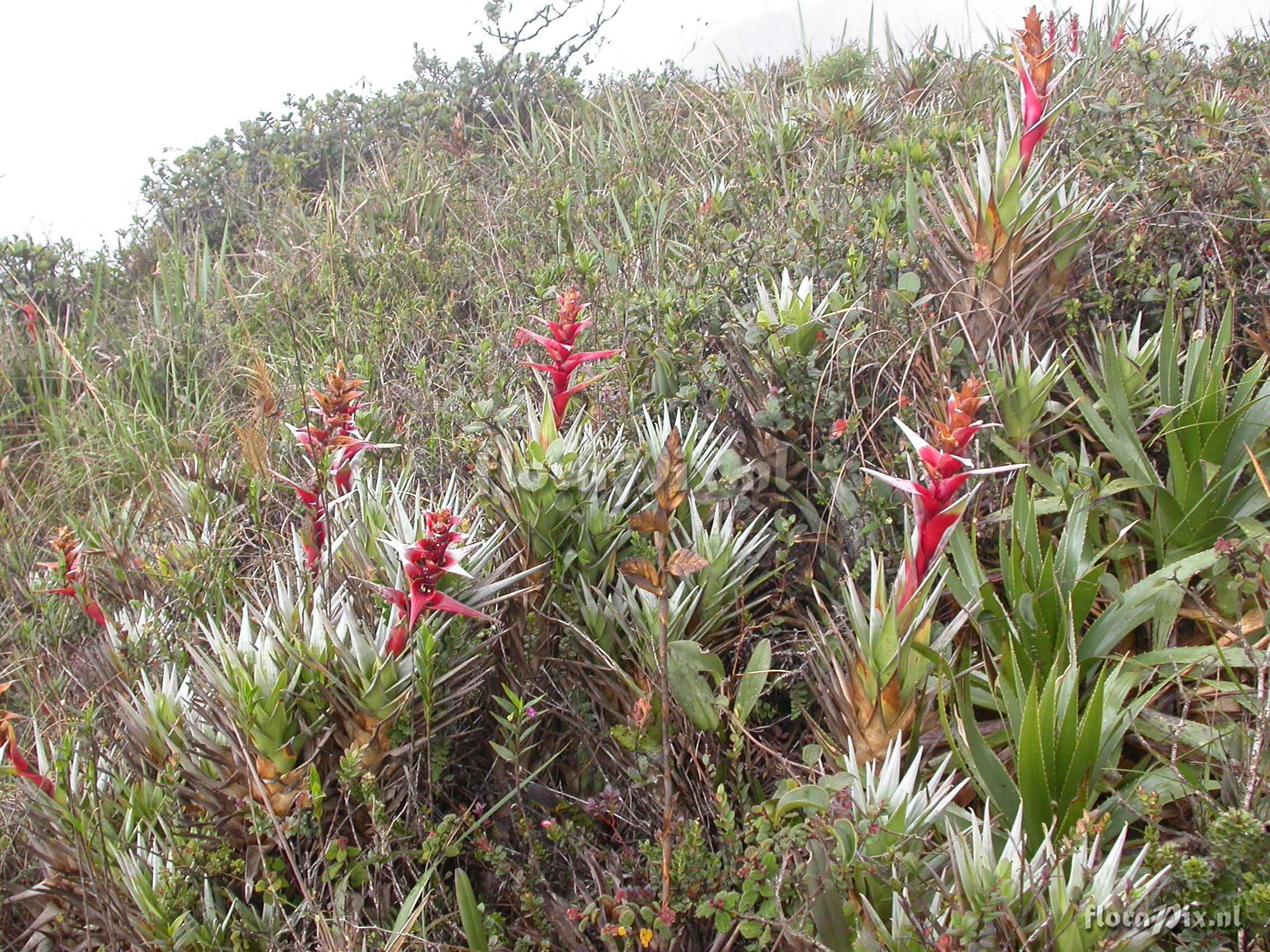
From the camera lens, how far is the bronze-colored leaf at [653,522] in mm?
1695

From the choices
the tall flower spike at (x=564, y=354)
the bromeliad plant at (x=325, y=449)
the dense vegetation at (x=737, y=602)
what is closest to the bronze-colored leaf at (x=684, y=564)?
the dense vegetation at (x=737, y=602)

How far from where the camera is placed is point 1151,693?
1823 mm

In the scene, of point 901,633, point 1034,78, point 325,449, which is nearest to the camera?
point 901,633

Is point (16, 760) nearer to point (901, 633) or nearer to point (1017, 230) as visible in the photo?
point (901, 633)

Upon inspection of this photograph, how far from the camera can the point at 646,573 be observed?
1735mm

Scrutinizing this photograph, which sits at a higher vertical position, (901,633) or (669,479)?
(669,479)

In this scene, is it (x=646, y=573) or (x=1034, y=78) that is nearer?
(x=646, y=573)

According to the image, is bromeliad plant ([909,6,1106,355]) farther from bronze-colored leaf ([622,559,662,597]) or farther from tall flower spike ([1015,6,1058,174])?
bronze-colored leaf ([622,559,662,597])

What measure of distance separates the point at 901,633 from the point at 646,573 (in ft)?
1.82

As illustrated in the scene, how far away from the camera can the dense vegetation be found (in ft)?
5.57

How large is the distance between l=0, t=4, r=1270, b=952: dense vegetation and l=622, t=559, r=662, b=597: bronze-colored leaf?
0.03m

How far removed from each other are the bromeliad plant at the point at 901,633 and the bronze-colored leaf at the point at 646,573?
0.44 metres

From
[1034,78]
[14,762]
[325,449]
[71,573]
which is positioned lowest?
[14,762]

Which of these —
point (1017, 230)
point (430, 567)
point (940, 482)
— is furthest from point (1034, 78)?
point (430, 567)
